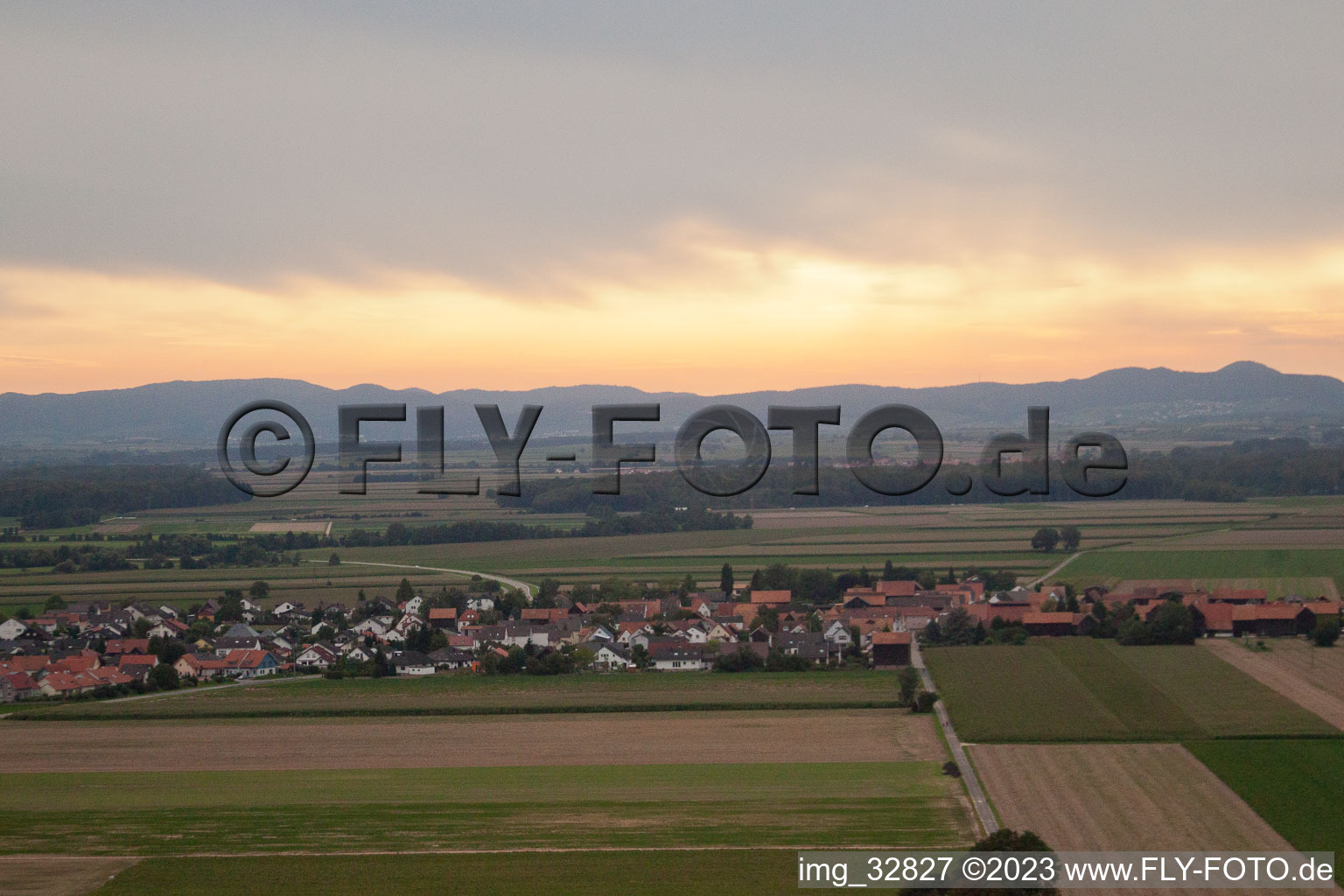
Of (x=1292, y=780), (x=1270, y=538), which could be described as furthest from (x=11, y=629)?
(x=1270, y=538)

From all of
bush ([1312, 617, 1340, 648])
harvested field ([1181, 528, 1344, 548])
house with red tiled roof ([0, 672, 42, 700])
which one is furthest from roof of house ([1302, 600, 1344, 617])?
house with red tiled roof ([0, 672, 42, 700])

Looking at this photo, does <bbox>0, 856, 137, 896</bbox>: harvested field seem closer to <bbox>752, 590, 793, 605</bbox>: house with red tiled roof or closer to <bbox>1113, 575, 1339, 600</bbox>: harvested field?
<bbox>752, 590, 793, 605</bbox>: house with red tiled roof

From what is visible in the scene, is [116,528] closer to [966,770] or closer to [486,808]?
[486,808]

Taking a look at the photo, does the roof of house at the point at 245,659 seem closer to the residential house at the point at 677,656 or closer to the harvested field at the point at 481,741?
the harvested field at the point at 481,741

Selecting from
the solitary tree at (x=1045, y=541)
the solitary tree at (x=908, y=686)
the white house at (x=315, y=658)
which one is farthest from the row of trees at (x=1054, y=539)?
the white house at (x=315, y=658)

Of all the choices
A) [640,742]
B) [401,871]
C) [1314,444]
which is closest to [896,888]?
[401,871]
